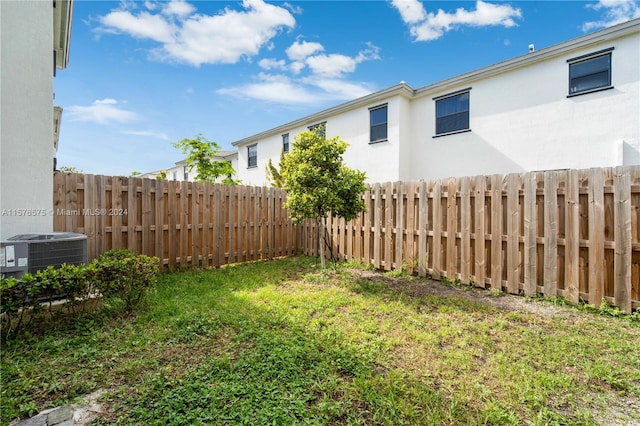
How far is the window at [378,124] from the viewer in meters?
12.2

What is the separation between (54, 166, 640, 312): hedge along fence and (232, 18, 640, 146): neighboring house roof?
677cm

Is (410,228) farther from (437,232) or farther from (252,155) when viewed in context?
(252,155)

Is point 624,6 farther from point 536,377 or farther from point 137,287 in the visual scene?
point 137,287

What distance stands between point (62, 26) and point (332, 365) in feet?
30.8

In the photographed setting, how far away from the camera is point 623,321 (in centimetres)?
362

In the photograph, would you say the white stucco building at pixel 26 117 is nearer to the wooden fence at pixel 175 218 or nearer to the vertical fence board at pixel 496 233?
the wooden fence at pixel 175 218

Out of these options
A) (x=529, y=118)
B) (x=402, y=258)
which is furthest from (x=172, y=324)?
(x=529, y=118)

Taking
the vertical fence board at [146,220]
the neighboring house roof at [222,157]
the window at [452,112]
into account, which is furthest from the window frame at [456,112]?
the neighboring house roof at [222,157]

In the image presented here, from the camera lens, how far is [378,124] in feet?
40.7

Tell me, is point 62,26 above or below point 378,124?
above

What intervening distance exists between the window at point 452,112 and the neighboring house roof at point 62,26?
11381 mm

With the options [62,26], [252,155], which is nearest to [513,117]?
[62,26]

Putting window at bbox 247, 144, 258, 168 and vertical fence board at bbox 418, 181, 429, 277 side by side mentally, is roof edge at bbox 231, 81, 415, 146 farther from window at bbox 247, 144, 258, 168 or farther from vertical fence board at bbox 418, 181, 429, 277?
vertical fence board at bbox 418, 181, 429, 277

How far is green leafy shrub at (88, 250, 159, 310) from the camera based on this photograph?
355 cm
